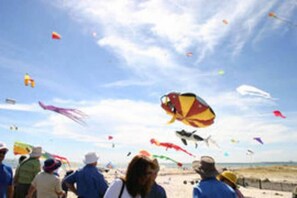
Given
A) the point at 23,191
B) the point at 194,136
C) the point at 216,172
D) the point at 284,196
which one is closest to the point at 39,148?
the point at 23,191

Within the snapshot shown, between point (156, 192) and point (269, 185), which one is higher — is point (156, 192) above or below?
above

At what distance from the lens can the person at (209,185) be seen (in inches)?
141

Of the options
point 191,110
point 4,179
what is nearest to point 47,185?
point 4,179

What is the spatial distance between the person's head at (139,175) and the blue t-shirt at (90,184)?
2.18 metres

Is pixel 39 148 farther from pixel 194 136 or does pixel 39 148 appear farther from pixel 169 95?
pixel 194 136

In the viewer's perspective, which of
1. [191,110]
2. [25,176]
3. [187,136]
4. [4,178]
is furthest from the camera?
[187,136]

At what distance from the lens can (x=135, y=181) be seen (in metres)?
2.79

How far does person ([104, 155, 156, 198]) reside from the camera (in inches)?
110

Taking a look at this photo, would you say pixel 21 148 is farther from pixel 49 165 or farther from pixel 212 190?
pixel 212 190

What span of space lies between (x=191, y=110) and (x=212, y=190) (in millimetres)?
10944

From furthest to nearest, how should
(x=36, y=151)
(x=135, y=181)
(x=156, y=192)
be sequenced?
(x=36, y=151)
(x=156, y=192)
(x=135, y=181)

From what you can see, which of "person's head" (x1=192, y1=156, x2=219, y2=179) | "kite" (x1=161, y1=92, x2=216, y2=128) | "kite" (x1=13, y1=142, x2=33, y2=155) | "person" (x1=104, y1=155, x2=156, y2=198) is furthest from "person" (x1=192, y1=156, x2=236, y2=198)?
"kite" (x1=13, y1=142, x2=33, y2=155)

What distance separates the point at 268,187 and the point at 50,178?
64.8 ft

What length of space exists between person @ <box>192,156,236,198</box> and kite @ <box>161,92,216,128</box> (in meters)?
10.6
